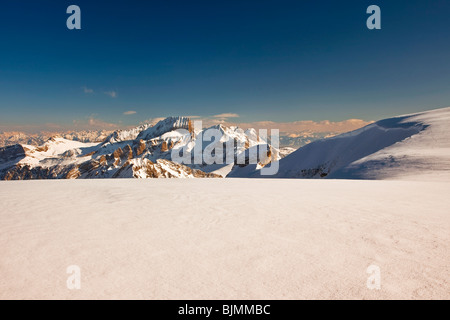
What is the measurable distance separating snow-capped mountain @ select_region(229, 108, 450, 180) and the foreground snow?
10955 mm

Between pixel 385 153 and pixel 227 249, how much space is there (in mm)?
23429

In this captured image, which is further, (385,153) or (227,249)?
(385,153)

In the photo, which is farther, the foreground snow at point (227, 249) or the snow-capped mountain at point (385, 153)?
the snow-capped mountain at point (385, 153)

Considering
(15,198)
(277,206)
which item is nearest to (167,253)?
(277,206)

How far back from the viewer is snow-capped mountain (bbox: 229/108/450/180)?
16.6m

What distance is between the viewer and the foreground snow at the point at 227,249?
3193 mm

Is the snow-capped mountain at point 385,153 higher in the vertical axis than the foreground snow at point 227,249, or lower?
higher

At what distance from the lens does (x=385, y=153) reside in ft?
70.7

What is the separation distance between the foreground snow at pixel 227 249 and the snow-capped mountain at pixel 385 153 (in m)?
11.0

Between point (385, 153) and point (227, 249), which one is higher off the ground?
point (385, 153)
